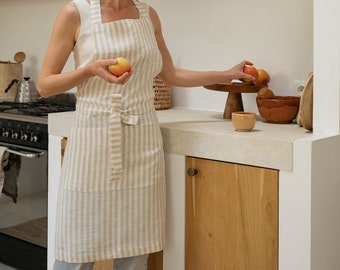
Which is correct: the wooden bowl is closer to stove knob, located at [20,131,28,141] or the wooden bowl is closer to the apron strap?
the apron strap

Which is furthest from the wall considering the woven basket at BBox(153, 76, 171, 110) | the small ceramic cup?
the small ceramic cup

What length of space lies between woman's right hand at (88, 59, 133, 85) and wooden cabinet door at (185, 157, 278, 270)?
1.42 feet

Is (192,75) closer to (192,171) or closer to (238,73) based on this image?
(238,73)

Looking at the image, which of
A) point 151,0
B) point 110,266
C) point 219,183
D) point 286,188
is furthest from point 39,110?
point 286,188

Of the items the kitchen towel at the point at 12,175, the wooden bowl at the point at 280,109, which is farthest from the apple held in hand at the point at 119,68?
the kitchen towel at the point at 12,175

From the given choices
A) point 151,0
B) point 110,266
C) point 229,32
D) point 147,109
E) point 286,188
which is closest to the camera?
point 286,188

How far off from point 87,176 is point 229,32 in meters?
1.03

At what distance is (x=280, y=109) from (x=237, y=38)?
51 cm

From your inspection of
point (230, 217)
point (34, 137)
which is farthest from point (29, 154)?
point (230, 217)

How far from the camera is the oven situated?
2.53 metres

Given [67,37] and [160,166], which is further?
[160,166]

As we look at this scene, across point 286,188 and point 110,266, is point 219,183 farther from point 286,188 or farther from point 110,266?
point 110,266

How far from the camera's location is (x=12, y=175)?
267 cm

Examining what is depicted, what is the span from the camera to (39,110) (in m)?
2.75
